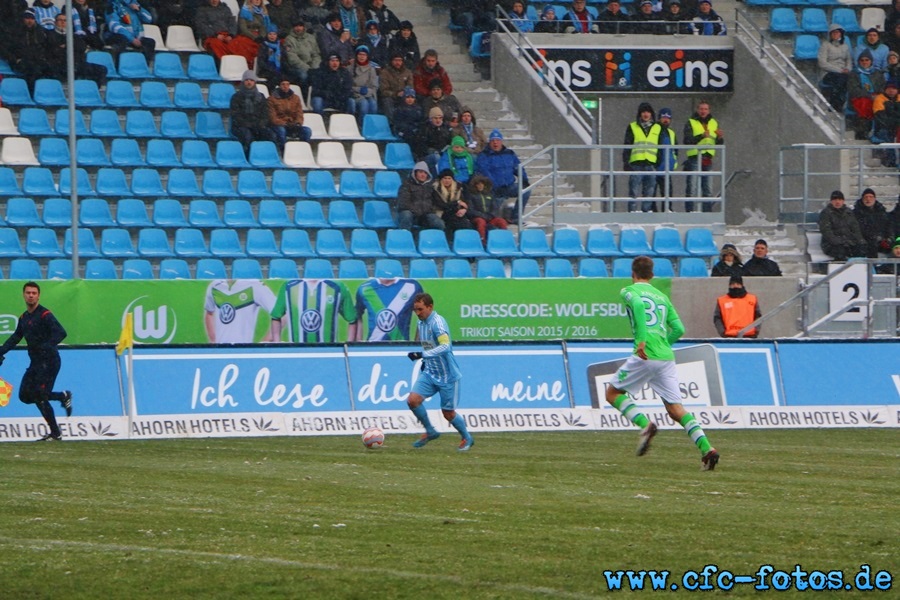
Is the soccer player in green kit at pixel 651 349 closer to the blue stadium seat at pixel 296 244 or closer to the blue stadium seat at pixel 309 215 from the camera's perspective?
the blue stadium seat at pixel 296 244

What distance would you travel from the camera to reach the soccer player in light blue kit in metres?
17.3

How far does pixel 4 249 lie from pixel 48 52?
4423 mm

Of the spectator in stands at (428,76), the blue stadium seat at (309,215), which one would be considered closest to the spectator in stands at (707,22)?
the spectator in stands at (428,76)

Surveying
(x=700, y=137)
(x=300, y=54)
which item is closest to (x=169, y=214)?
(x=300, y=54)

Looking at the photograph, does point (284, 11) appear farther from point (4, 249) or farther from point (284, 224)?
point (4, 249)

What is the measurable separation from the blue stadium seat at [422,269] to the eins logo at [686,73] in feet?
31.3

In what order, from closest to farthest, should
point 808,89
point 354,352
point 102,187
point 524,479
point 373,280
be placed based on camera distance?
point 524,479 → point 354,352 → point 373,280 → point 102,187 → point 808,89

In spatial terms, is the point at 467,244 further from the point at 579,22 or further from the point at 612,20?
the point at 612,20

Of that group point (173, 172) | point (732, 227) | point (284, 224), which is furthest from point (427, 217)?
point (732, 227)

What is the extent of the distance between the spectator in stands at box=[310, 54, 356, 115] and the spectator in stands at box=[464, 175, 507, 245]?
3269 mm

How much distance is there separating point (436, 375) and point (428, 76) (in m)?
12.6

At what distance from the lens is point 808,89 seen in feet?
105

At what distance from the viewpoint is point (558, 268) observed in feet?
85.9

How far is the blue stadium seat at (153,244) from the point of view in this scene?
2448 cm
